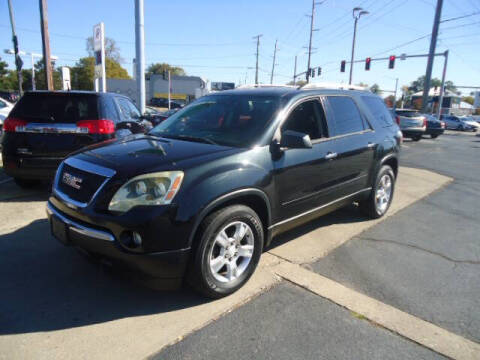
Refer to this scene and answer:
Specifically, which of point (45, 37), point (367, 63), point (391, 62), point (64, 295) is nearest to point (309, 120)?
point (64, 295)

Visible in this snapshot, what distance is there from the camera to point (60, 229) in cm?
289

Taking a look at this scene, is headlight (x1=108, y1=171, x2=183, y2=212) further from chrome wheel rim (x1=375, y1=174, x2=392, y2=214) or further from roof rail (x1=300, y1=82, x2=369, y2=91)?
chrome wheel rim (x1=375, y1=174, x2=392, y2=214)

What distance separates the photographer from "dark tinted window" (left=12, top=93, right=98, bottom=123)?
17.6 feet

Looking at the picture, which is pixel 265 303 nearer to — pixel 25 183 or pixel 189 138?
pixel 189 138

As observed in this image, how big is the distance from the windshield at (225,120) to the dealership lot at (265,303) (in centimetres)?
135

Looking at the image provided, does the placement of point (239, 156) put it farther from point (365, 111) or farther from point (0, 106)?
point (0, 106)

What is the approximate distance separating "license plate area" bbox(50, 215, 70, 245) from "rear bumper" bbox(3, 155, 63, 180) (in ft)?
8.53

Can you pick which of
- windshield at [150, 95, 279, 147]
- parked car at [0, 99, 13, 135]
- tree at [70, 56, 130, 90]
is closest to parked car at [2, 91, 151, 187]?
windshield at [150, 95, 279, 147]

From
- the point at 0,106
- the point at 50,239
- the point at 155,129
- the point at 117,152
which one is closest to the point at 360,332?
the point at 117,152

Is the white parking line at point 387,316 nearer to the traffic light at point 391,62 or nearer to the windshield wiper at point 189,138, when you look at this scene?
the windshield wiper at point 189,138

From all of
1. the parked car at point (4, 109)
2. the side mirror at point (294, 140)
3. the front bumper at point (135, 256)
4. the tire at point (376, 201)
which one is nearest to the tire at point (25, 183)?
the front bumper at point (135, 256)

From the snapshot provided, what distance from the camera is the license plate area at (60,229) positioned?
2818 millimetres

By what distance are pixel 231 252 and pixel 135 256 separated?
2.71ft

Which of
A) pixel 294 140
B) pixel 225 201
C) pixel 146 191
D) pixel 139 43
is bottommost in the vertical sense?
pixel 225 201
